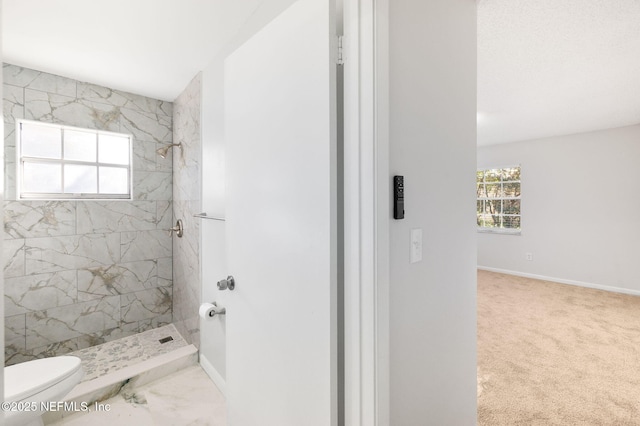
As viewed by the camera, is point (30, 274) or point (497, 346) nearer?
point (30, 274)

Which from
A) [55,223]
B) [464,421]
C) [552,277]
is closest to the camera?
[464,421]

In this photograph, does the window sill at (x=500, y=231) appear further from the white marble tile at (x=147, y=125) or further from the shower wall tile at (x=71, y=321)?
the shower wall tile at (x=71, y=321)

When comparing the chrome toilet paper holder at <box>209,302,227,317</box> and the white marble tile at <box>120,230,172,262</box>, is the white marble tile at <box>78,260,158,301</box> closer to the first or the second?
the white marble tile at <box>120,230,172,262</box>

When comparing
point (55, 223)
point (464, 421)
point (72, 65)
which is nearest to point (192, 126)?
point (72, 65)

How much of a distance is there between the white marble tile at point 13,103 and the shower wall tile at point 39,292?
51.0 inches

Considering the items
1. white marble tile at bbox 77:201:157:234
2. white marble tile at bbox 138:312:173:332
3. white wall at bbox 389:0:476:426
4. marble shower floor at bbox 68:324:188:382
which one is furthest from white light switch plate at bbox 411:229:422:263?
white marble tile at bbox 138:312:173:332

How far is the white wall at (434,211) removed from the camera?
3.36ft

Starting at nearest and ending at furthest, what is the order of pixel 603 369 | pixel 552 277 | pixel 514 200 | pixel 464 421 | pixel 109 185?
pixel 464 421 → pixel 603 369 → pixel 109 185 → pixel 552 277 → pixel 514 200

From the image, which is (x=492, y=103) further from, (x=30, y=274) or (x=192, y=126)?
(x=30, y=274)

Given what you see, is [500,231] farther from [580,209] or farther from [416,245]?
[416,245]

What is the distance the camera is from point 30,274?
2320mm

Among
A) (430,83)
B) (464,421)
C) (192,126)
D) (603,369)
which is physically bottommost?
(603,369)

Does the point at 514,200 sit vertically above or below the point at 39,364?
above

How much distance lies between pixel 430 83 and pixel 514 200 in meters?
4.85
